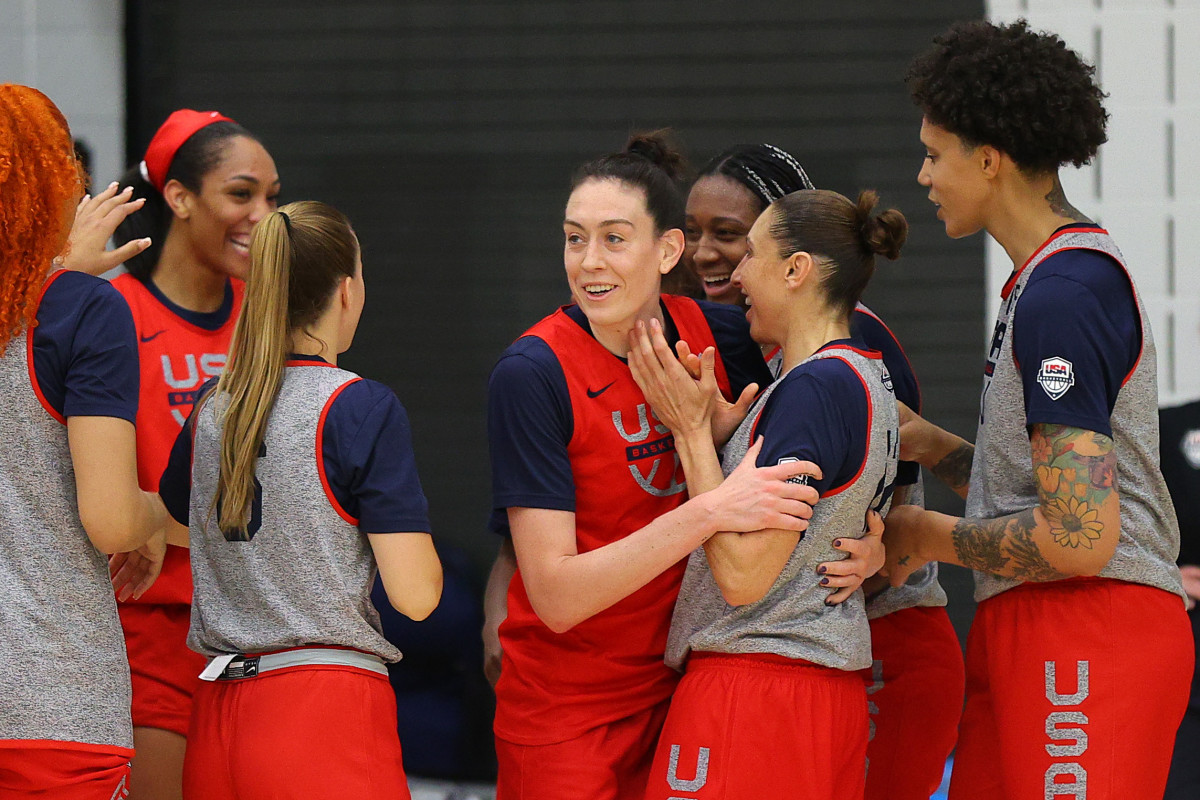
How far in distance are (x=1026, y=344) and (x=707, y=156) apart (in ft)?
11.1

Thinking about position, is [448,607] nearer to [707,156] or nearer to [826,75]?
[707,156]

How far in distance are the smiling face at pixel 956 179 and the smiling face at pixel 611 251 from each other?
649mm

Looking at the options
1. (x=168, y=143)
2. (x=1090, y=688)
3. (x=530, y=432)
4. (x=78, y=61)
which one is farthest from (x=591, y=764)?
(x=78, y=61)

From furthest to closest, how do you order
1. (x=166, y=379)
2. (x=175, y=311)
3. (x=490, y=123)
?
(x=490, y=123) < (x=175, y=311) < (x=166, y=379)

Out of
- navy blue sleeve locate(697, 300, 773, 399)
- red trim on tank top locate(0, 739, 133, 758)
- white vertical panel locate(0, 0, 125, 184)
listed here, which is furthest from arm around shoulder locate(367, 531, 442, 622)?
white vertical panel locate(0, 0, 125, 184)

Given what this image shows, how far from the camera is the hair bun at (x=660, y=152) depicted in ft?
10.2

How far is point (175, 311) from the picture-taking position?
3.52 meters

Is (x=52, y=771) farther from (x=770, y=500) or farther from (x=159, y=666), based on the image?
(x=770, y=500)

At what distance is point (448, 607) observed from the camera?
5.64m

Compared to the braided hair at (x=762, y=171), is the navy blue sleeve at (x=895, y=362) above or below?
below

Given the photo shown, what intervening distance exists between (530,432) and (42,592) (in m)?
1.01

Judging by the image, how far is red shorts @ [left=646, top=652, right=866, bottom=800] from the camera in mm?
2562

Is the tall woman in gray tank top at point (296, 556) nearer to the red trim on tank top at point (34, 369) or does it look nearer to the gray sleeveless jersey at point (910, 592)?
the red trim on tank top at point (34, 369)

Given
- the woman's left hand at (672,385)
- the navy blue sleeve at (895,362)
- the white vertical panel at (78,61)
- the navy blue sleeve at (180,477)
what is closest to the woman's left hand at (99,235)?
the navy blue sleeve at (180,477)
